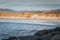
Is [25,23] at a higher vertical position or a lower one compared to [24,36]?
higher

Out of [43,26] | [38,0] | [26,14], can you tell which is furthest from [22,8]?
[43,26]

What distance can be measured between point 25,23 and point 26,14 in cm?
13

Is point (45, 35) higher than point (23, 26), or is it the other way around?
point (23, 26)

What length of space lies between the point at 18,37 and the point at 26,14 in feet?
1.13

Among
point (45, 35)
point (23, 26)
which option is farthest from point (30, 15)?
point (45, 35)

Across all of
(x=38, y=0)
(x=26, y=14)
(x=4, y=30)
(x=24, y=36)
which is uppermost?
Result: (x=38, y=0)

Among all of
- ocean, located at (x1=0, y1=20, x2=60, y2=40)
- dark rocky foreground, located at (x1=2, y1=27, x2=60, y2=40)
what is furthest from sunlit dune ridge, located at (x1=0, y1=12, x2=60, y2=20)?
dark rocky foreground, located at (x1=2, y1=27, x2=60, y2=40)

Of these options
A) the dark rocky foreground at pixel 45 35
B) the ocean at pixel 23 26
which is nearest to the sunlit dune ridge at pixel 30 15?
the ocean at pixel 23 26

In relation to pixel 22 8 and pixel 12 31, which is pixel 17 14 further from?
pixel 12 31

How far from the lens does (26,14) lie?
2117 millimetres

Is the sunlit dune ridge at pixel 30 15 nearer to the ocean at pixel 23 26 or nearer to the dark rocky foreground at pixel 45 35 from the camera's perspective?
the ocean at pixel 23 26

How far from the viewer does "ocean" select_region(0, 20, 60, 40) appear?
81.4 inches

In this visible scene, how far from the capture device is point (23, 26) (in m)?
2.10

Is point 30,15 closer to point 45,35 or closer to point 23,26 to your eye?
point 23,26
